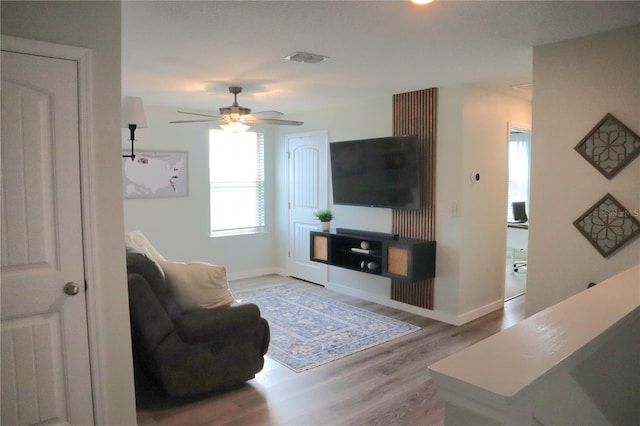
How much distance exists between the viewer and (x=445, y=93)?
4.43 meters

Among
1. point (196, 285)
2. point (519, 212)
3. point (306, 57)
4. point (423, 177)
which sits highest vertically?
point (306, 57)

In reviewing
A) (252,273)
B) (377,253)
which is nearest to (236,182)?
(252,273)

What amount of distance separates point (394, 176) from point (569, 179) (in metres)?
1.98

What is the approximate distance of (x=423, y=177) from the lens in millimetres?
4668

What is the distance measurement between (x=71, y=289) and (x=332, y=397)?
179cm

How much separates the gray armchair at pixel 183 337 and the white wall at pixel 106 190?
394mm

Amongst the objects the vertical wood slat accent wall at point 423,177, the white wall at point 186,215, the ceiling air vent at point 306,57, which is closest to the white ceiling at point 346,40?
the ceiling air vent at point 306,57

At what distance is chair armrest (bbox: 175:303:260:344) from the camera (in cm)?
280

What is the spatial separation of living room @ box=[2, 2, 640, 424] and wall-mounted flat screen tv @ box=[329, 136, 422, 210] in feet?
0.77

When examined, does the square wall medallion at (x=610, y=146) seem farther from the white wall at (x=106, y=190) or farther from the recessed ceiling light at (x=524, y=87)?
the white wall at (x=106, y=190)

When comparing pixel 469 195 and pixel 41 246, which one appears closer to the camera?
pixel 41 246

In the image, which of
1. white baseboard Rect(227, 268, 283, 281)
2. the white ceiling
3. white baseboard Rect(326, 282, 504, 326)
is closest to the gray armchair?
the white ceiling

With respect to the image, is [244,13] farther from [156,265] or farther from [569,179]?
[569,179]

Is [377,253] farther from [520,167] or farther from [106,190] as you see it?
[520,167]
